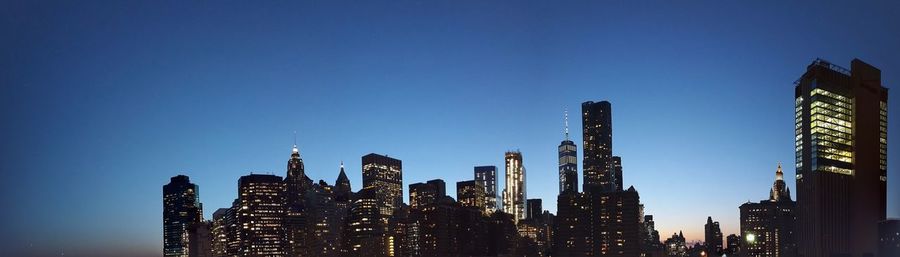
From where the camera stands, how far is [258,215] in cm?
12606

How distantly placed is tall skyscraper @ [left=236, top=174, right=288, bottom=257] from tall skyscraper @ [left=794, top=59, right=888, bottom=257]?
317 ft

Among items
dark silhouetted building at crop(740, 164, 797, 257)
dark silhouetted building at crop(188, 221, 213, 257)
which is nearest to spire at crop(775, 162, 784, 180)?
dark silhouetted building at crop(740, 164, 797, 257)

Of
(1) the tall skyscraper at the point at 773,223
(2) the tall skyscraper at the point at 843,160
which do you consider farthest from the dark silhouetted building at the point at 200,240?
(2) the tall skyscraper at the point at 843,160

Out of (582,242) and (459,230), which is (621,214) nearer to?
(582,242)

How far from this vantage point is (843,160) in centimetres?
4353

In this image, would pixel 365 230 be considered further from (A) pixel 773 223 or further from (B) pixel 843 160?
(B) pixel 843 160

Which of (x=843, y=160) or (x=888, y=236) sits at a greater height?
(x=843, y=160)

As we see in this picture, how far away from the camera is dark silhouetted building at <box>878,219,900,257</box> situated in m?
42.9

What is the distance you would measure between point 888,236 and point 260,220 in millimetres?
100233

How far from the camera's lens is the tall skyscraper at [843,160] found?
42.6 m

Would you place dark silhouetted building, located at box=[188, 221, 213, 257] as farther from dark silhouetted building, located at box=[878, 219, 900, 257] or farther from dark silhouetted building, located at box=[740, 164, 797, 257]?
dark silhouetted building, located at box=[878, 219, 900, 257]

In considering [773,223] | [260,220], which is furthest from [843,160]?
→ [260,220]

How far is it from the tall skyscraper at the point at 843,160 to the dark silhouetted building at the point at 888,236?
0.48 m

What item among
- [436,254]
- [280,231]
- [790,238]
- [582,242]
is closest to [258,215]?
[280,231]
